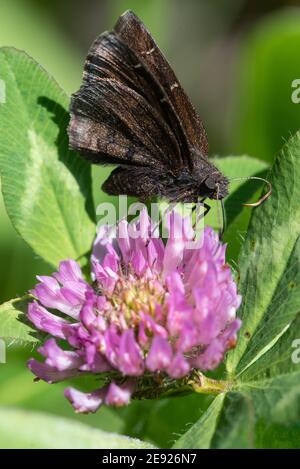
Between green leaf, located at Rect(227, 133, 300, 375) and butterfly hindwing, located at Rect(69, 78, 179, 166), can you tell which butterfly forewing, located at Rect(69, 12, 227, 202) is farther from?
green leaf, located at Rect(227, 133, 300, 375)

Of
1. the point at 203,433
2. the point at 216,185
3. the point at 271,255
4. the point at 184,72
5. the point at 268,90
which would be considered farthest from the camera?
the point at 184,72

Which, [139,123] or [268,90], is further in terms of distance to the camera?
[268,90]

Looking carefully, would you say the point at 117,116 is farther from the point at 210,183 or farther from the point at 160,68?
the point at 210,183

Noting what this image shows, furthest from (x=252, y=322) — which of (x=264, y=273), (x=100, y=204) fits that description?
(x=100, y=204)

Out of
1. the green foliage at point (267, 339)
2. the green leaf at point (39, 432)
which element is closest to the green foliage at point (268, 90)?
the green foliage at point (267, 339)

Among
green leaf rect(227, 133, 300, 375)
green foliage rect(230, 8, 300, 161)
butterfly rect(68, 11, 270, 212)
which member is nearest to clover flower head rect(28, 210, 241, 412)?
green leaf rect(227, 133, 300, 375)

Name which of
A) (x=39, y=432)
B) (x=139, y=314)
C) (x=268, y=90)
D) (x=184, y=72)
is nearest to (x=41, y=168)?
(x=139, y=314)

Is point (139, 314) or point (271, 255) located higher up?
point (271, 255)
